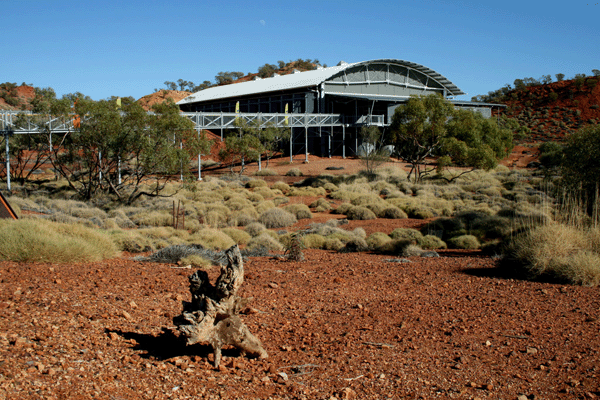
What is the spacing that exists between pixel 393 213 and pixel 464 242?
666 centimetres

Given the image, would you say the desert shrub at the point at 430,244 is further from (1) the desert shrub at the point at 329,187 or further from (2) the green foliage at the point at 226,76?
(2) the green foliage at the point at 226,76

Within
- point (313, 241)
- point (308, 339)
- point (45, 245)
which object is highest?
point (45, 245)

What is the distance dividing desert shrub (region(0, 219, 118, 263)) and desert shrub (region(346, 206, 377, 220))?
12945 mm

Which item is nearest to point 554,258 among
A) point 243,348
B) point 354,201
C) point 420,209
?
point 243,348

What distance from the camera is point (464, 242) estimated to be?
14742 millimetres

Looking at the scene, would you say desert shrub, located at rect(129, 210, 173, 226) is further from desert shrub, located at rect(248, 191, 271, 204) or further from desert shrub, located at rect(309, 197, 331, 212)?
desert shrub, located at rect(309, 197, 331, 212)

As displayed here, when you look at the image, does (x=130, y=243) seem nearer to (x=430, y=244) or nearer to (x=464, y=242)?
(x=430, y=244)

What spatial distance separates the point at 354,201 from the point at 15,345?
20662mm

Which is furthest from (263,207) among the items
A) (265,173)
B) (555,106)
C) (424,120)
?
(555,106)

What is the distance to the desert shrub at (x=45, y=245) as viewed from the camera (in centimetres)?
764

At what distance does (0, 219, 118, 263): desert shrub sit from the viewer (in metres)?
7.64

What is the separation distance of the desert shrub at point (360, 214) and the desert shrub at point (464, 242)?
5.91 m

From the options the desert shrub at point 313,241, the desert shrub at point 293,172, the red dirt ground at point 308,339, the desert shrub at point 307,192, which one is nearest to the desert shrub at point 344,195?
the desert shrub at point 307,192

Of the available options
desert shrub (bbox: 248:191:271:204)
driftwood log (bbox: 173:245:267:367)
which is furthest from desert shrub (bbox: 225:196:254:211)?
driftwood log (bbox: 173:245:267:367)
